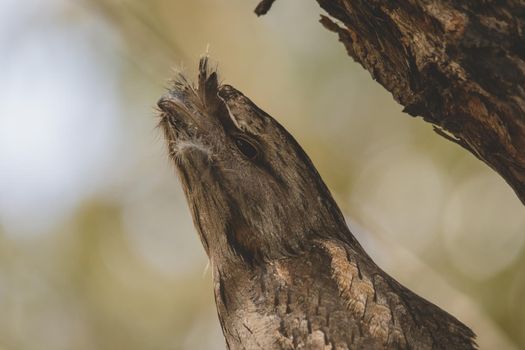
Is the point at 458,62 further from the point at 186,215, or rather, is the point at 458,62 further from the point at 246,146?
the point at 186,215

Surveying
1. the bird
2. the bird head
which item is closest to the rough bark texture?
the bird

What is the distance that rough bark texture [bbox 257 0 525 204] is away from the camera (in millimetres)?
2590

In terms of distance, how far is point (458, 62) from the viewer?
2641 mm

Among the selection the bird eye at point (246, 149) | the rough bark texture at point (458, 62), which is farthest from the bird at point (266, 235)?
the rough bark texture at point (458, 62)

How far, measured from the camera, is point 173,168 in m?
4.21

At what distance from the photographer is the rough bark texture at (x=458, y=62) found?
Result: 8.50ft

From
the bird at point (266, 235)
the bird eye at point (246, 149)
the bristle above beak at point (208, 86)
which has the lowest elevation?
the bird at point (266, 235)

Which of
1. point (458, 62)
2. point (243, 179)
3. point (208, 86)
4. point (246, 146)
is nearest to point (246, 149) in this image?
point (246, 146)

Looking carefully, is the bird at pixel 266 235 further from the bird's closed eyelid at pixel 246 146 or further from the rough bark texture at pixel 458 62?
the rough bark texture at pixel 458 62

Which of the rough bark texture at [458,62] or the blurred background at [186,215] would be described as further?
the blurred background at [186,215]

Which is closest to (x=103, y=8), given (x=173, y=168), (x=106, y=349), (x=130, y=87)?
(x=130, y=87)

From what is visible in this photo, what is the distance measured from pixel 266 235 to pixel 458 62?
153cm

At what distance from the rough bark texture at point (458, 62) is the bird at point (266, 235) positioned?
2.87ft

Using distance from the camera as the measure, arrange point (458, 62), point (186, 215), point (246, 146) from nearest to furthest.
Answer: point (458, 62) → point (246, 146) → point (186, 215)
